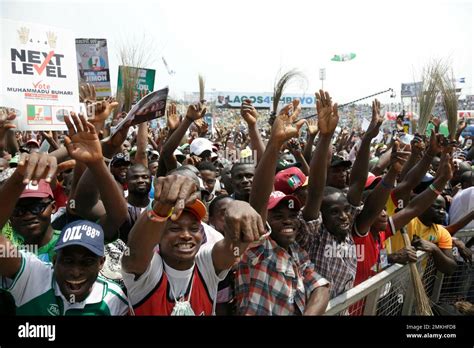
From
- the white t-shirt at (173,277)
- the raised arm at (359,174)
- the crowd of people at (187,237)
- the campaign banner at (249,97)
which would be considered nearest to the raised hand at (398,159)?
→ the crowd of people at (187,237)

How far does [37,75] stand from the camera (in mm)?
3074

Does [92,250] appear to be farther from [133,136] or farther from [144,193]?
[133,136]

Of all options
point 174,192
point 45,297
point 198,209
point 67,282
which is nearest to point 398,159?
point 198,209

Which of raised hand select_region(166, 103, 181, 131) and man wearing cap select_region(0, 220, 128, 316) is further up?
raised hand select_region(166, 103, 181, 131)

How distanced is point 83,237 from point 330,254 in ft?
5.01

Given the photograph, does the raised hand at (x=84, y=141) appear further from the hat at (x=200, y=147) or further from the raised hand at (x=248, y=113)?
the hat at (x=200, y=147)

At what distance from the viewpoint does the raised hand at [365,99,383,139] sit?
3653mm

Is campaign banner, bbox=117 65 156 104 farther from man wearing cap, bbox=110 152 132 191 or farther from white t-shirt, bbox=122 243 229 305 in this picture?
white t-shirt, bbox=122 243 229 305

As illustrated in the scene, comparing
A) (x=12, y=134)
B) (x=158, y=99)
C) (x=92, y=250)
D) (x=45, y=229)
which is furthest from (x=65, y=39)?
(x=12, y=134)

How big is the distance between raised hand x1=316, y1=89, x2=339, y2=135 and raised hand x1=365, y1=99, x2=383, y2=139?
0.84 m

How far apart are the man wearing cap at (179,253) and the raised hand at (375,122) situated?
208 cm

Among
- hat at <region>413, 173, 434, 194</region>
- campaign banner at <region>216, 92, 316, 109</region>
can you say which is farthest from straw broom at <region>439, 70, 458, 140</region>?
campaign banner at <region>216, 92, 316, 109</region>

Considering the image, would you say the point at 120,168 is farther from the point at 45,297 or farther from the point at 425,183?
the point at 425,183
